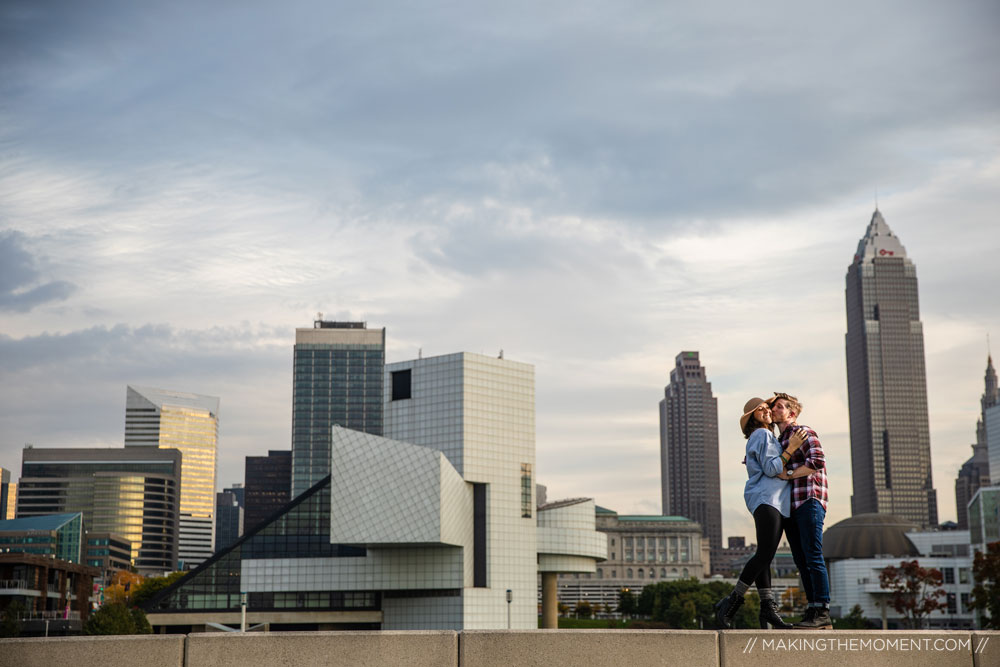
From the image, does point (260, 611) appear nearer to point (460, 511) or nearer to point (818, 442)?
point (460, 511)

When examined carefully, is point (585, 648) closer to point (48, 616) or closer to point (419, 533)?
point (419, 533)

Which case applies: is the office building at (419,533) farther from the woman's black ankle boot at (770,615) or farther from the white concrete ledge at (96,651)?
the white concrete ledge at (96,651)

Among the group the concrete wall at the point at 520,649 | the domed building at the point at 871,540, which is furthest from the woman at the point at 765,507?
the domed building at the point at 871,540

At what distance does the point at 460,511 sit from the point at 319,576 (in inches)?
533

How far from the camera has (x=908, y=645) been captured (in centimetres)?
1229

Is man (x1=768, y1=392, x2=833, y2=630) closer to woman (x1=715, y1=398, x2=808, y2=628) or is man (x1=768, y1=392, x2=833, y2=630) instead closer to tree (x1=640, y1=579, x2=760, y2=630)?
woman (x1=715, y1=398, x2=808, y2=628)

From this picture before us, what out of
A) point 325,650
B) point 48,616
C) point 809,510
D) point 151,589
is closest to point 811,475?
point 809,510

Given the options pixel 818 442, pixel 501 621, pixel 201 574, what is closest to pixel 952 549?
pixel 501 621

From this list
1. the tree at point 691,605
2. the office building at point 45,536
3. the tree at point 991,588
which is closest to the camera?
the tree at point 991,588

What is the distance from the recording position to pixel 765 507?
46.1 ft

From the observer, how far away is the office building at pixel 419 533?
76812 mm

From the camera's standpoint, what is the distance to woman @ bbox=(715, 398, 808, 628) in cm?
1384

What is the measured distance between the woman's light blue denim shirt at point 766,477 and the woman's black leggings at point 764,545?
117 mm

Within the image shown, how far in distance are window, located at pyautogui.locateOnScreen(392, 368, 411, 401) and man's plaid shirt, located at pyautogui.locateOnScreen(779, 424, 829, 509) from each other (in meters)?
77.7
